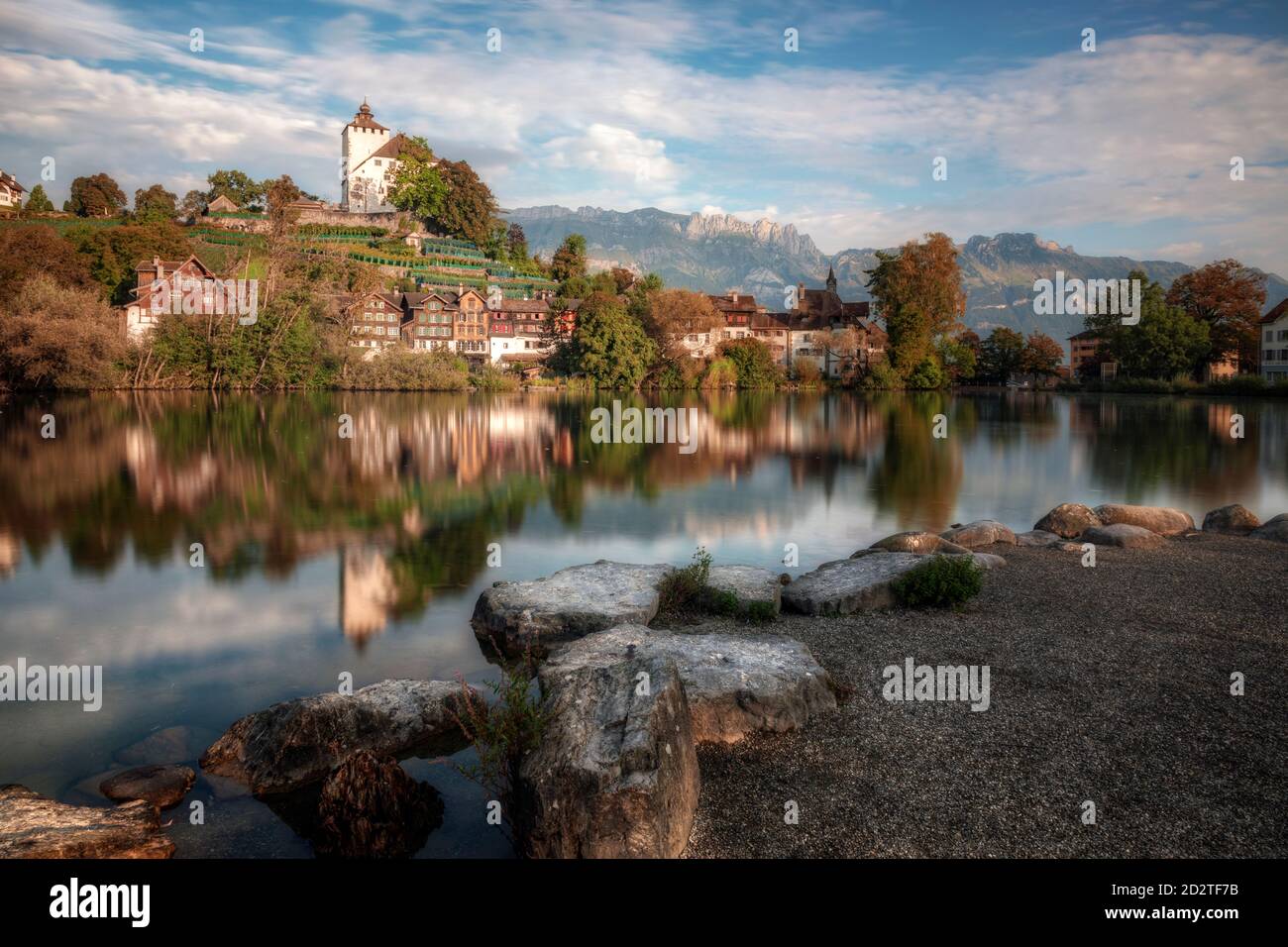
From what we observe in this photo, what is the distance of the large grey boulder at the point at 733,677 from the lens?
832 cm

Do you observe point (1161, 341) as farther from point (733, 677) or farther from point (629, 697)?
point (629, 697)

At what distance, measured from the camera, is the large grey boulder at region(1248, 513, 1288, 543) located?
59.4 ft

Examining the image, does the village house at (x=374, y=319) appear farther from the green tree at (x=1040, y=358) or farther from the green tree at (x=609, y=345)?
the green tree at (x=1040, y=358)

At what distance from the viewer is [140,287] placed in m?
81.5

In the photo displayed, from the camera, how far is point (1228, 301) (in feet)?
292

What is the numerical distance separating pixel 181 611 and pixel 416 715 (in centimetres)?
748

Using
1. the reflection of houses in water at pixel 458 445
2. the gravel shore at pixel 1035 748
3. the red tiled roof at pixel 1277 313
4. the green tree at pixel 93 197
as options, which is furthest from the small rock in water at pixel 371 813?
the green tree at pixel 93 197

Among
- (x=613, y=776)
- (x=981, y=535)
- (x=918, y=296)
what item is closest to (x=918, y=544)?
(x=981, y=535)

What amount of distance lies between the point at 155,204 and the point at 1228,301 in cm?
13186

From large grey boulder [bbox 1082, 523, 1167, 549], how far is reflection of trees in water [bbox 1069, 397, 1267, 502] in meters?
10.3

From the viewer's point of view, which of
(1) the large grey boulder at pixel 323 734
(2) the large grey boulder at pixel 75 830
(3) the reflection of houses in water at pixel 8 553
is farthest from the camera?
(3) the reflection of houses in water at pixel 8 553

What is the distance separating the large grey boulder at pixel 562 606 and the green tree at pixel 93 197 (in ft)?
437
